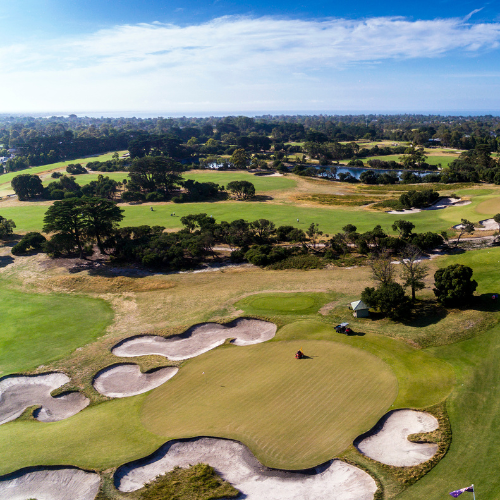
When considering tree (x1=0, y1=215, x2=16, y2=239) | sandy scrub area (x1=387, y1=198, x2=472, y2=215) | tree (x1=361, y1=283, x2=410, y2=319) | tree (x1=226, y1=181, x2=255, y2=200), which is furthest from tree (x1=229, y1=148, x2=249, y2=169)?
tree (x1=361, y1=283, x2=410, y2=319)

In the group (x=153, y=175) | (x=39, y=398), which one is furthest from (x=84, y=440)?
(x=153, y=175)

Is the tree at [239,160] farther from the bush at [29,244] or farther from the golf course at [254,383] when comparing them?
the golf course at [254,383]

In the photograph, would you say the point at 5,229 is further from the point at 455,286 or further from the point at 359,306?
the point at 455,286

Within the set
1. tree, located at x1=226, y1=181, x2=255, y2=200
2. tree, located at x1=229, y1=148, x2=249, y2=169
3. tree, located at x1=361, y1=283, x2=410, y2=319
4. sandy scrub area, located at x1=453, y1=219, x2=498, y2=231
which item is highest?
tree, located at x1=229, y1=148, x2=249, y2=169

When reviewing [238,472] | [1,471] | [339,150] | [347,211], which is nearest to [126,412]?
[1,471]

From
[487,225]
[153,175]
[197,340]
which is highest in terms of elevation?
[153,175]

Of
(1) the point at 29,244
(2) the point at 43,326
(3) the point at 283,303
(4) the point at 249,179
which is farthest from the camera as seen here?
(4) the point at 249,179

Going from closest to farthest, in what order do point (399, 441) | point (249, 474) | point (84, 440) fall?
point (249, 474)
point (399, 441)
point (84, 440)

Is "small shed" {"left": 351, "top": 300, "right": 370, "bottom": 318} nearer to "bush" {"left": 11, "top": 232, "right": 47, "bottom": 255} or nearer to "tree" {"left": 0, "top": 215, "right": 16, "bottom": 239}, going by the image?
"bush" {"left": 11, "top": 232, "right": 47, "bottom": 255}
